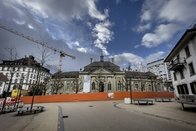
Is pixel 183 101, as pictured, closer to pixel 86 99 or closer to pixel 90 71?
pixel 86 99

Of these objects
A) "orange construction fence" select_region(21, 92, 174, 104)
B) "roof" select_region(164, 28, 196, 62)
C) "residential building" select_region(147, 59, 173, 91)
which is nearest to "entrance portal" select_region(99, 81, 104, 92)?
"orange construction fence" select_region(21, 92, 174, 104)

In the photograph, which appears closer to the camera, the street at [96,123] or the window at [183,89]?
the street at [96,123]

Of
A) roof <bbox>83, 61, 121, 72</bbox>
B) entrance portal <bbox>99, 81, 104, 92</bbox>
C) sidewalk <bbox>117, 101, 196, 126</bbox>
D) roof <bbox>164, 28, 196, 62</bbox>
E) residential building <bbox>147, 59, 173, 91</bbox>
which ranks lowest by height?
sidewalk <bbox>117, 101, 196, 126</bbox>

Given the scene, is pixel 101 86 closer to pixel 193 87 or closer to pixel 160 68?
pixel 193 87

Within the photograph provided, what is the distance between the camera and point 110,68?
65688 millimetres

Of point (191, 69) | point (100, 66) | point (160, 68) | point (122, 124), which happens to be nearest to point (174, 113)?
point (122, 124)

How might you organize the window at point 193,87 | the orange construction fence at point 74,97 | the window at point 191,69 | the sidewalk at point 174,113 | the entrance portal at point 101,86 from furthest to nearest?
the entrance portal at point 101,86 → the orange construction fence at point 74,97 → the window at point 191,69 → the window at point 193,87 → the sidewalk at point 174,113

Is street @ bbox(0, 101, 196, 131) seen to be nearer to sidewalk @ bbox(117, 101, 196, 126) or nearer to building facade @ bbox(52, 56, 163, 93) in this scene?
sidewalk @ bbox(117, 101, 196, 126)

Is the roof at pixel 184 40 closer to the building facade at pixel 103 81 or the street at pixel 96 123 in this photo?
the street at pixel 96 123

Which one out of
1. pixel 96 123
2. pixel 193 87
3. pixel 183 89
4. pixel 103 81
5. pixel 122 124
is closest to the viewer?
pixel 122 124

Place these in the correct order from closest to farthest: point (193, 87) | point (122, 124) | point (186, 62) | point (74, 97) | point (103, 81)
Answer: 1. point (122, 124)
2. point (193, 87)
3. point (186, 62)
4. point (74, 97)
5. point (103, 81)

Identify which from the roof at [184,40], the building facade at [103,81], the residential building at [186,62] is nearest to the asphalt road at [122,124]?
the residential building at [186,62]

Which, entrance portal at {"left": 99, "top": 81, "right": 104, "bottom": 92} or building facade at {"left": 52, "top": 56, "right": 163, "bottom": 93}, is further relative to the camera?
entrance portal at {"left": 99, "top": 81, "right": 104, "bottom": 92}

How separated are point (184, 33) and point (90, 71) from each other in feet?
153
